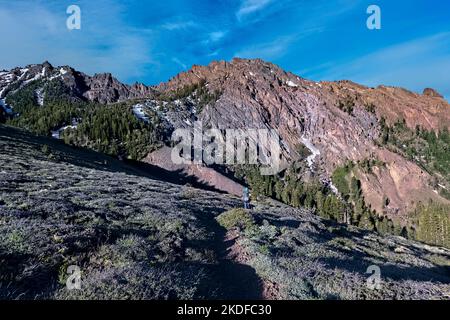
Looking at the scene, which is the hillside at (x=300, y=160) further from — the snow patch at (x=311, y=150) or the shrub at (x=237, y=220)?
the shrub at (x=237, y=220)

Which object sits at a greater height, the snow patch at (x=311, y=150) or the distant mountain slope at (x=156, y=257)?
the snow patch at (x=311, y=150)

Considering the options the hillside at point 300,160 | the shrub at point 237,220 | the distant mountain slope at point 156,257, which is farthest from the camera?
the hillside at point 300,160

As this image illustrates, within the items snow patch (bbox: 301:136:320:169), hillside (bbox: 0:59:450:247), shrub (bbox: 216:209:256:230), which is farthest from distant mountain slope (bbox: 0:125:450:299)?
snow patch (bbox: 301:136:320:169)

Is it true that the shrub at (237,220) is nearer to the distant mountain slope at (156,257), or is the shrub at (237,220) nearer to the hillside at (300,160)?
the distant mountain slope at (156,257)

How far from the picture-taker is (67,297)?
902 centimetres

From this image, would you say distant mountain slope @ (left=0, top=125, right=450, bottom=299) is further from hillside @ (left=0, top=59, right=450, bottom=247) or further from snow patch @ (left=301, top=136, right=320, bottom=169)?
snow patch @ (left=301, top=136, right=320, bottom=169)

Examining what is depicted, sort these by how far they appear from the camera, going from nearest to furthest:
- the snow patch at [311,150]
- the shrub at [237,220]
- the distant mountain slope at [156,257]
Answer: the distant mountain slope at [156,257]
the shrub at [237,220]
the snow patch at [311,150]

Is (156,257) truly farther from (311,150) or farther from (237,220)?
(311,150)

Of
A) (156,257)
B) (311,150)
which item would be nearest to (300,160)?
(311,150)

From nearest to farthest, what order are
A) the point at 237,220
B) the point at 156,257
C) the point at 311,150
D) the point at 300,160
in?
1. the point at 156,257
2. the point at 237,220
3. the point at 300,160
4. the point at 311,150

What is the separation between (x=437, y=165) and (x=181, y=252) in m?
215

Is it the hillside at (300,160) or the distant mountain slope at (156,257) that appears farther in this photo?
the hillside at (300,160)

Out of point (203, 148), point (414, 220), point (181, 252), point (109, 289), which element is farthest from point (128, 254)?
point (414, 220)

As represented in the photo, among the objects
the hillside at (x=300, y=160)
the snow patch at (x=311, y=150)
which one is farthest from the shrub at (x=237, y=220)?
the snow patch at (x=311, y=150)
